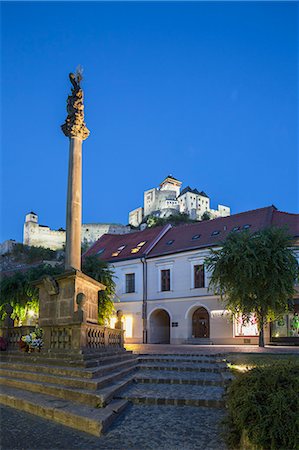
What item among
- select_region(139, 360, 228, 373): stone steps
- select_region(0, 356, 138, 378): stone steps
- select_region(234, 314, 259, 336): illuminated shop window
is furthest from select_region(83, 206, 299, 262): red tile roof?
select_region(0, 356, 138, 378): stone steps

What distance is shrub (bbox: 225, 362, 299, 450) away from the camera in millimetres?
4043

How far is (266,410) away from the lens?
4.33m

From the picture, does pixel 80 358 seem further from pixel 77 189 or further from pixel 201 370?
pixel 77 189

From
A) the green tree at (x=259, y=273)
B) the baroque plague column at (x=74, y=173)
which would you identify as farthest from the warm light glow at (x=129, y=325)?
the baroque plague column at (x=74, y=173)

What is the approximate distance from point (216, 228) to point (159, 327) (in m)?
9.39

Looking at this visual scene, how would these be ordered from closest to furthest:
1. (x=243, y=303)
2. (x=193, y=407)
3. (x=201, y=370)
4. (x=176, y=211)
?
(x=193, y=407)
(x=201, y=370)
(x=243, y=303)
(x=176, y=211)

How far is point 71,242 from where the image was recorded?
12.5 metres

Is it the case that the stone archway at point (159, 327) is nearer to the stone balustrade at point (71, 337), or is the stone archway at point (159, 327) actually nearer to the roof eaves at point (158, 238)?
the roof eaves at point (158, 238)

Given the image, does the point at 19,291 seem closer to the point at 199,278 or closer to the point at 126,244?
the point at 199,278

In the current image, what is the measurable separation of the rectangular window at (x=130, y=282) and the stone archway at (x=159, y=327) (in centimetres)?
282

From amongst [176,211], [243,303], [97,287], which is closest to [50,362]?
[97,287]

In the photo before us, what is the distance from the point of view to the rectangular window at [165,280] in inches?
1239

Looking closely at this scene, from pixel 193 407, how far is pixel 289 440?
3.56 m

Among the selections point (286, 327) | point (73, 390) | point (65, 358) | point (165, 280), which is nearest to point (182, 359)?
point (65, 358)
